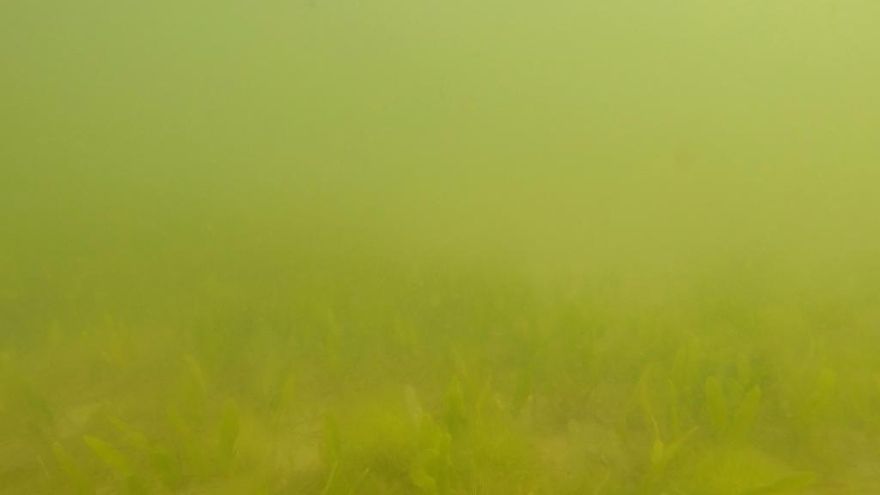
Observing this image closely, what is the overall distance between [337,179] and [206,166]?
5.94 m

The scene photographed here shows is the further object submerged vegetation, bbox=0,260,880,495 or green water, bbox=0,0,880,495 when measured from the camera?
green water, bbox=0,0,880,495

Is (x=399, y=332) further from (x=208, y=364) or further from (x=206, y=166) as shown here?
(x=206, y=166)

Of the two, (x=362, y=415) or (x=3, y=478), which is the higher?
(x=362, y=415)

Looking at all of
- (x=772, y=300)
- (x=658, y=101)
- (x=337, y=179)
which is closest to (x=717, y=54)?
(x=658, y=101)

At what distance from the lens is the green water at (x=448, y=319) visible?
3.11m

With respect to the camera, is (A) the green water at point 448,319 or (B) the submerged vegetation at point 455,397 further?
(A) the green water at point 448,319

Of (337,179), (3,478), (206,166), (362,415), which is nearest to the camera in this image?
(3,478)

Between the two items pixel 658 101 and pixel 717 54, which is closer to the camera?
pixel 658 101

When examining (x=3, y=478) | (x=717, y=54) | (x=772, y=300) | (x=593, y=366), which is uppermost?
(x=717, y=54)

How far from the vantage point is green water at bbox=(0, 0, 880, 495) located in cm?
311

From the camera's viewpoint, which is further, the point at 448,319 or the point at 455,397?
the point at 448,319

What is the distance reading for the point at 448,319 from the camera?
5.03 m

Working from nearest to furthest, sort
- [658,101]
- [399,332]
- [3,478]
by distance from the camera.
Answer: [3,478] < [399,332] < [658,101]

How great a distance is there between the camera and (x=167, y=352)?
4582 mm
